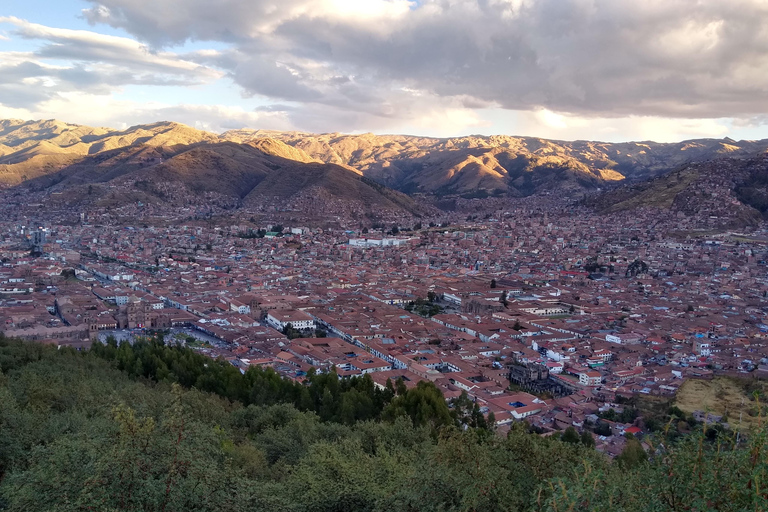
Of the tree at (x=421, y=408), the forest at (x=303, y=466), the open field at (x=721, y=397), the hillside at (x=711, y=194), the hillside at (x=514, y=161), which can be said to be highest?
the hillside at (x=514, y=161)

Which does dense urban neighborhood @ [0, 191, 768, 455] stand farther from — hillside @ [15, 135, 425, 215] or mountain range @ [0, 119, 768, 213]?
mountain range @ [0, 119, 768, 213]

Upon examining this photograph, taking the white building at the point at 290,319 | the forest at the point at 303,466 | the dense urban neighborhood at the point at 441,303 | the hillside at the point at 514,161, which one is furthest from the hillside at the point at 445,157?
the forest at the point at 303,466

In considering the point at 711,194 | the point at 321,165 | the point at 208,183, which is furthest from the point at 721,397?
the point at 321,165

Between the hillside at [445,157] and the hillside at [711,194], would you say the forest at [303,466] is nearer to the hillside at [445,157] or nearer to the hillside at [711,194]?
the hillside at [711,194]

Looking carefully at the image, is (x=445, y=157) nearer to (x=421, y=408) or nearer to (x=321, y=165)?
(x=321, y=165)

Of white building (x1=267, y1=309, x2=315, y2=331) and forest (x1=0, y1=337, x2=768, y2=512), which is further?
white building (x1=267, y1=309, x2=315, y2=331)

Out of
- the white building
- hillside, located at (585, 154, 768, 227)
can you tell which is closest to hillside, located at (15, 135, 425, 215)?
hillside, located at (585, 154, 768, 227)
